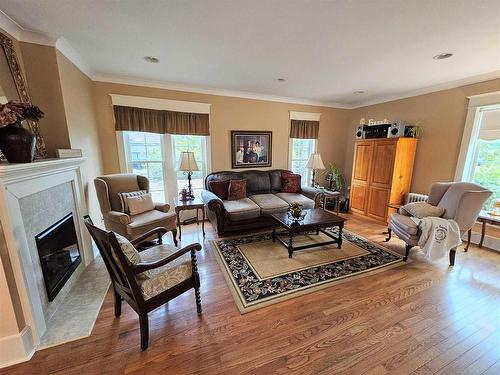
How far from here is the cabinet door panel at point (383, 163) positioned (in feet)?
12.6

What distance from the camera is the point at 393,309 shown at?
6.15ft

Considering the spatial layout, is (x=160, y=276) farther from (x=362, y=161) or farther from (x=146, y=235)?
(x=362, y=161)

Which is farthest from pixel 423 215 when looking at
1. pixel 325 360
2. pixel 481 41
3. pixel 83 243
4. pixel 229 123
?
pixel 83 243

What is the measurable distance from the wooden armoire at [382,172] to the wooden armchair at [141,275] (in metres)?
3.85

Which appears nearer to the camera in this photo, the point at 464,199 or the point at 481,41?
the point at 481,41

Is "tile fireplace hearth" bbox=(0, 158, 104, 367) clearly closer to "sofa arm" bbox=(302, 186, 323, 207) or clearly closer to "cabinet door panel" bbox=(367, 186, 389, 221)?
"sofa arm" bbox=(302, 186, 323, 207)

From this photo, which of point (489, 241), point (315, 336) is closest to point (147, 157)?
point (315, 336)

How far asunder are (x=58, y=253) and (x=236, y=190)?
2.47 m

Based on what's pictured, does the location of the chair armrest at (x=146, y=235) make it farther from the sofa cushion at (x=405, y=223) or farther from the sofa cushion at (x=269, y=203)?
the sofa cushion at (x=405, y=223)

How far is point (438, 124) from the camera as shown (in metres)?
3.56

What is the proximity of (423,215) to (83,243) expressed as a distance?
4406 mm

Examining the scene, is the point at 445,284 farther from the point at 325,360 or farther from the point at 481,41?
the point at 481,41

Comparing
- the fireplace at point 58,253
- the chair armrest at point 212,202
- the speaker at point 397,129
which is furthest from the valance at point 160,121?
the speaker at point 397,129

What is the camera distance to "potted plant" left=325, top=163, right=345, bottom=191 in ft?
16.1
